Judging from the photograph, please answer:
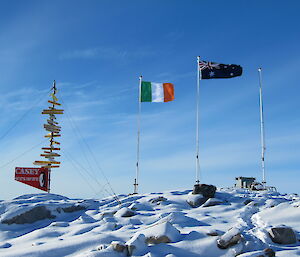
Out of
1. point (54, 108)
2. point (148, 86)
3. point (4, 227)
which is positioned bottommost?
point (4, 227)

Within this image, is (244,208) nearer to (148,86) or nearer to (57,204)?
(57,204)

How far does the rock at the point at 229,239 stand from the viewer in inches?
407

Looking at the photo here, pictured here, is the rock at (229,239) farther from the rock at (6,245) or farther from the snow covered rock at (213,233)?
the rock at (6,245)

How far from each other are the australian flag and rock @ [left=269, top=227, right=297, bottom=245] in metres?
13.3

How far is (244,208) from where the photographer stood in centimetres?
1551

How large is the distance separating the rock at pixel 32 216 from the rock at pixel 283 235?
10.1m

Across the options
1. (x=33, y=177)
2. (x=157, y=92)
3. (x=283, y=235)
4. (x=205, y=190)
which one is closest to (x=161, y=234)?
(x=283, y=235)

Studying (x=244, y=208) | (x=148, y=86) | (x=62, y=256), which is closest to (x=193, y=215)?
(x=244, y=208)

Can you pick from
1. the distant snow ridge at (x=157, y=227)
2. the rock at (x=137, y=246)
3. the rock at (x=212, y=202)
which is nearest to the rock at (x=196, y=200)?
the distant snow ridge at (x=157, y=227)

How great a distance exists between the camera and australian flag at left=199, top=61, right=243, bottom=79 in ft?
74.5

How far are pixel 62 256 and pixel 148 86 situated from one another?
15.2m

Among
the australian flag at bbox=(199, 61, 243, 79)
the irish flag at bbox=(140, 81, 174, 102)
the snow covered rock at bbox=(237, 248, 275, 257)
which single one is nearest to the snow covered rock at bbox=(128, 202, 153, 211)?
the snow covered rock at bbox=(237, 248, 275, 257)

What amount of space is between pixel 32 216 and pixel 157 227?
24.0ft

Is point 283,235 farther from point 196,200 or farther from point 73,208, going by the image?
point 73,208
